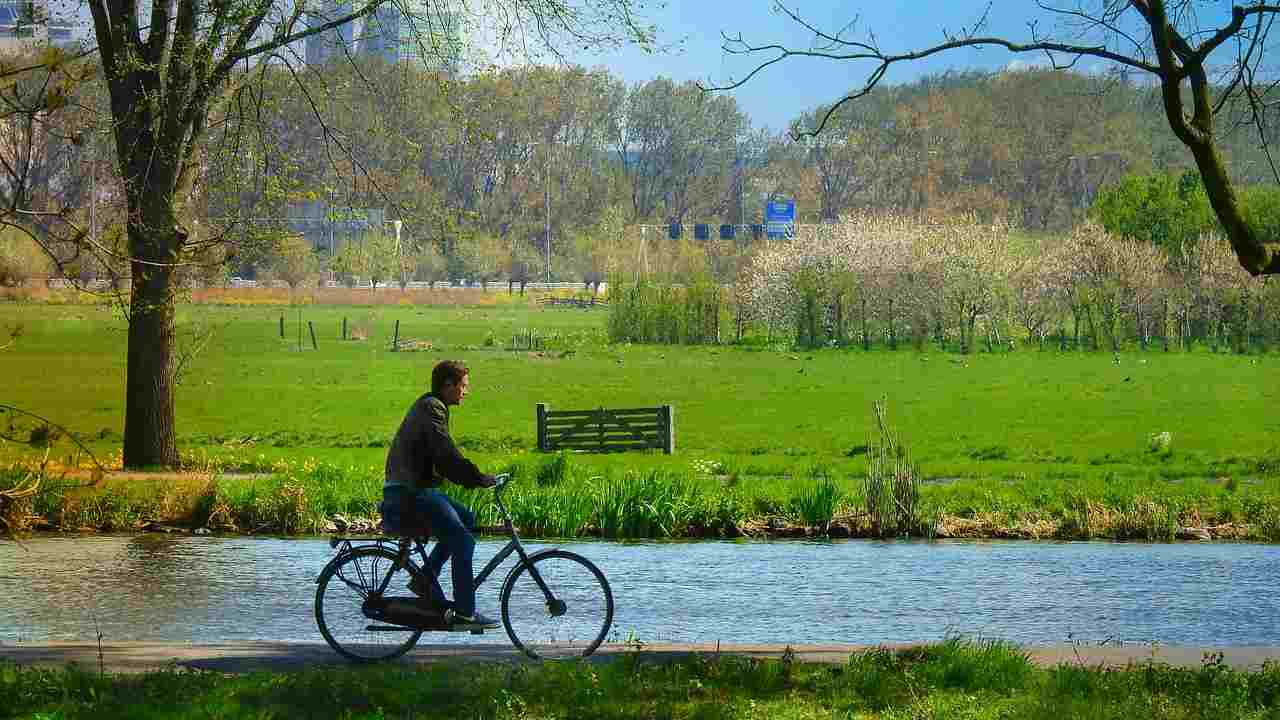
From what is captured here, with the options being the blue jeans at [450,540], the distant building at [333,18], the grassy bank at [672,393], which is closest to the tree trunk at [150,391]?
the grassy bank at [672,393]

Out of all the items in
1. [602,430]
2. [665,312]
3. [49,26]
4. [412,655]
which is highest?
[49,26]

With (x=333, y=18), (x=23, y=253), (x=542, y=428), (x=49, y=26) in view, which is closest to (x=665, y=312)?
(x=23, y=253)

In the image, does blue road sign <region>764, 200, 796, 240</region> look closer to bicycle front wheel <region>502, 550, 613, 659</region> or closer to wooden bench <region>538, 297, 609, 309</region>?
wooden bench <region>538, 297, 609, 309</region>

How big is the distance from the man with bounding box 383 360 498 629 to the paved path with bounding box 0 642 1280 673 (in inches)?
14.9

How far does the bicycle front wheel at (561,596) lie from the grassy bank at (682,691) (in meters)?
0.81

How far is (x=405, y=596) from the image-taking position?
33.8 ft

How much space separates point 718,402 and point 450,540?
138 ft

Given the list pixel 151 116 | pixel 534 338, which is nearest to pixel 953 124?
pixel 534 338

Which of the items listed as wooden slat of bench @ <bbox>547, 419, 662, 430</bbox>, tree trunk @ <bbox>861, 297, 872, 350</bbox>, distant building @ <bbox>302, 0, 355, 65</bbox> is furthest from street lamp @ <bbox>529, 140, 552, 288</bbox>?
distant building @ <bbox>302, 0, 355, 65</bbox>

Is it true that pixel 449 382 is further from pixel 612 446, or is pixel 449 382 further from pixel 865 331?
pixel 865 331

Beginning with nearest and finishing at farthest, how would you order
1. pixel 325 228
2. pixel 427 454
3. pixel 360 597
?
pixel 427 454
pixel 360 597
pixel 325 228

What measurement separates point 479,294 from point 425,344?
2451mm

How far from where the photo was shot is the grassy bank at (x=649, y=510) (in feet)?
66.0

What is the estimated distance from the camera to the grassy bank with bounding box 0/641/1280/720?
812cm
